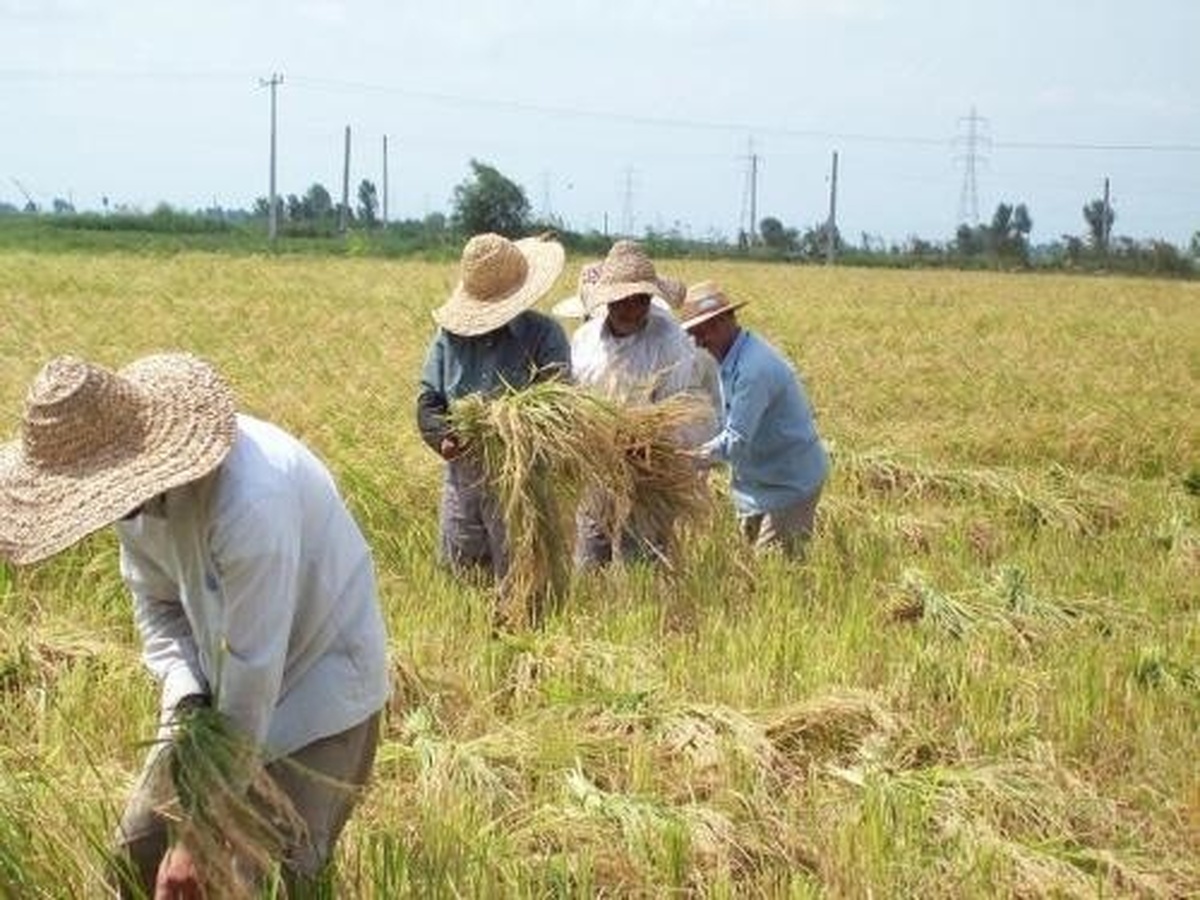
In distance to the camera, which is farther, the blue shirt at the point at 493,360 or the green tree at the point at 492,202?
the green tree at the point at 492,202

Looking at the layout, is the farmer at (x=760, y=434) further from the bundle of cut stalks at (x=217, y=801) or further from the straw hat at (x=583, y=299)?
the bundle of cut stalks at (x=217, y=801)

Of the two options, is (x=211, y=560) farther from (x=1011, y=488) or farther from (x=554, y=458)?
(x=1011, y=488)

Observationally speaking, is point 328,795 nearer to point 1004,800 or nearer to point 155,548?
point 155,548

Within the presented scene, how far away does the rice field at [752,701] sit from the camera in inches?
125

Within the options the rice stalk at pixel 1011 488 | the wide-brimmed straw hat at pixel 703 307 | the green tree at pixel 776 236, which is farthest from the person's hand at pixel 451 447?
the green tree at pixel 776 236

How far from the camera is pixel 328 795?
2.82m

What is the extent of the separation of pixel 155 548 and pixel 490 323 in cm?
255

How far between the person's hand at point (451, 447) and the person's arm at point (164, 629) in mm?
2359

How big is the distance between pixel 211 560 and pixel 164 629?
409 mm

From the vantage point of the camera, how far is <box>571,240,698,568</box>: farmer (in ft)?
17.7

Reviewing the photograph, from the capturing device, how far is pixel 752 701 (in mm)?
4285

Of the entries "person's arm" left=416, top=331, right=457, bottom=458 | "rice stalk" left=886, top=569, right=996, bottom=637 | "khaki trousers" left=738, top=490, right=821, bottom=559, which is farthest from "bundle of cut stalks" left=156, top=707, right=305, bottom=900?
"khaki trousers" left=738, top=490, right=821, bottom=559

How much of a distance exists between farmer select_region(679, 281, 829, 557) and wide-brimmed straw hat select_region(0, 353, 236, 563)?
3.21 m

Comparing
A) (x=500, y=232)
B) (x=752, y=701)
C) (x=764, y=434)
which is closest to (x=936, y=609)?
(x=764, y=434)
